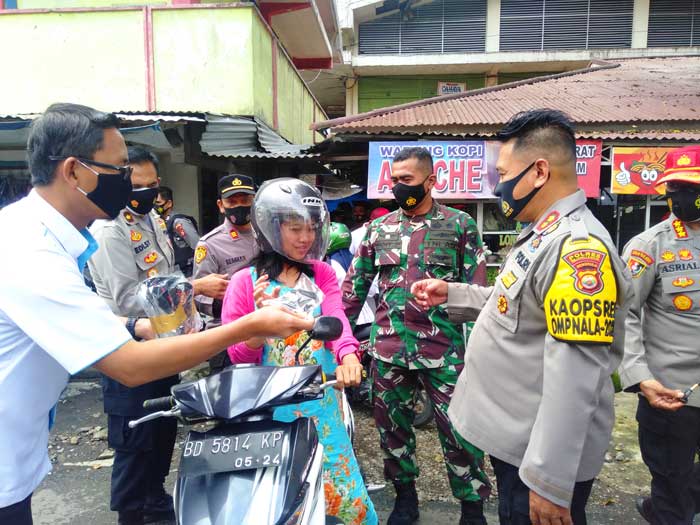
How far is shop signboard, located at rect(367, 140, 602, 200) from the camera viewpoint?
6.29m

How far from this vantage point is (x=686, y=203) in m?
2.34

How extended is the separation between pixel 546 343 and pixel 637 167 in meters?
5.88

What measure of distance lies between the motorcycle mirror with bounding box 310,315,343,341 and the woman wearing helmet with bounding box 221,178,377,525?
0.28m

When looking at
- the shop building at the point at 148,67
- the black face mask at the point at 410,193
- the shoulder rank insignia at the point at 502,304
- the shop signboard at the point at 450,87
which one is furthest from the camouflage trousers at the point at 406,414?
the shop signboard at the point at 450,87

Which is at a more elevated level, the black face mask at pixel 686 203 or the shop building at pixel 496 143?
the shop building at pixel 496 143

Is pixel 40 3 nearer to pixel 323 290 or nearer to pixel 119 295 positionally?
pixel 119 295

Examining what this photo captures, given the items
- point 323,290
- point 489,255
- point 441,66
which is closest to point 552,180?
point 323,290

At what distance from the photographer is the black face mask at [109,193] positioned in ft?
4.93

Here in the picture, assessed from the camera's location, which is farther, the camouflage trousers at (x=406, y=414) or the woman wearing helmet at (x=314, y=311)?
the camouflage trousers at (x=406, y=414)

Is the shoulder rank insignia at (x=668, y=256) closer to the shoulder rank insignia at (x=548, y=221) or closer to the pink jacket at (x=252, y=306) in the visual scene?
the shoulder rank insignia at (x=548, y=221)

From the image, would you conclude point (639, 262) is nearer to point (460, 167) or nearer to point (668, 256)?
point (668, 256)

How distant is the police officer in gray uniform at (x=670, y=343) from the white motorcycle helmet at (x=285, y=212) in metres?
1.62

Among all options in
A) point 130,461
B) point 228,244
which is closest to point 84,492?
point 130,461

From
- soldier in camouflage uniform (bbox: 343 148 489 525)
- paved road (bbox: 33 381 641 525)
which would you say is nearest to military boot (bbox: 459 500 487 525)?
soldier in camouflage uniform (bbox: 343 148 489 525)
